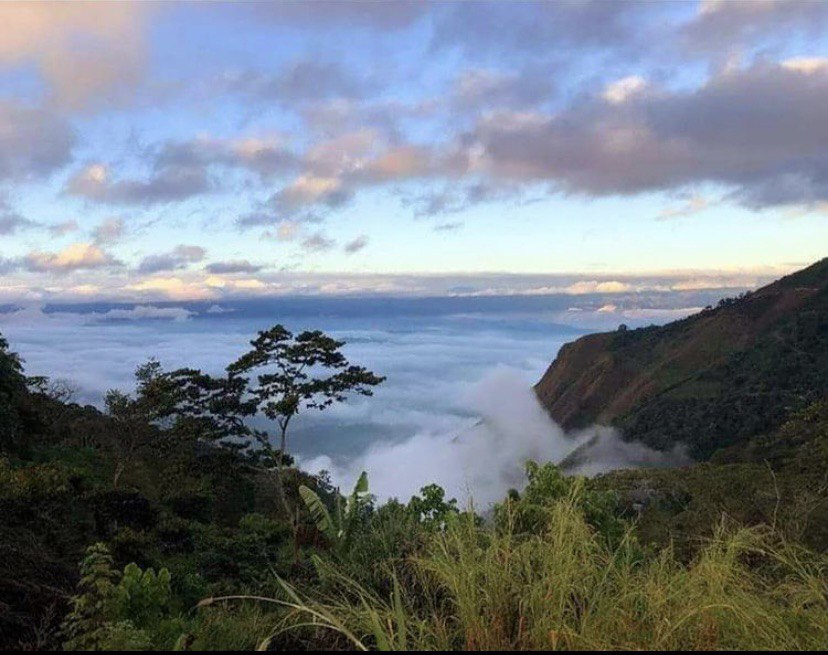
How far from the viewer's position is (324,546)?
2252 centimetres

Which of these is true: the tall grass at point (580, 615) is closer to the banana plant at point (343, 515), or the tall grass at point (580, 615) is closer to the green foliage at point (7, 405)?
the banana plant at point (343, 515)

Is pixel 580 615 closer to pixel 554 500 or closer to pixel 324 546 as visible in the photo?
pixel 554 500

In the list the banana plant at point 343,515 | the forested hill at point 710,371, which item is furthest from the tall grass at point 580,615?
the forested hill at point 710,371

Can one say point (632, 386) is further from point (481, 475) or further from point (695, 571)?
point (695, 571)

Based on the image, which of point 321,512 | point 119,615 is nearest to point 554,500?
point 321,512

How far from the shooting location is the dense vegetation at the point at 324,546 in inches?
149

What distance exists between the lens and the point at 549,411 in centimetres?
14375

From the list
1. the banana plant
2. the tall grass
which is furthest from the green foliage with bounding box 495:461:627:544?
the tall grass

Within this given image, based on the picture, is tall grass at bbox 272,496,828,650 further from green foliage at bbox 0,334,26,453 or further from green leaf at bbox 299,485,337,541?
green foliage at bbox 0,334,26,453

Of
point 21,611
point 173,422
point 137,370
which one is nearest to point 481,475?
point 137,370

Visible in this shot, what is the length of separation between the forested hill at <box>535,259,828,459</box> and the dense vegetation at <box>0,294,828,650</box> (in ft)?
100

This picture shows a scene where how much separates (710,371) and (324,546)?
267 ft

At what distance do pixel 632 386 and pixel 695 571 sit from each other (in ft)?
369

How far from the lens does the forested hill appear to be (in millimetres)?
74500
